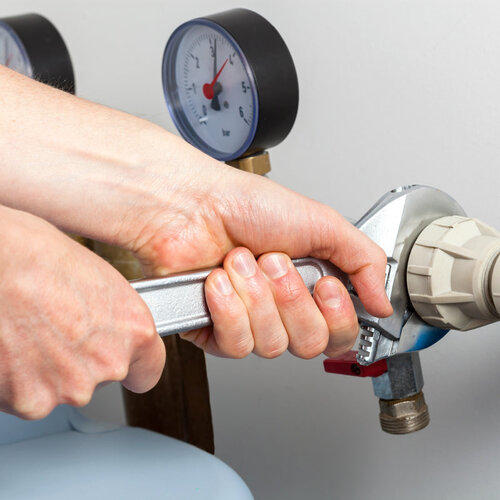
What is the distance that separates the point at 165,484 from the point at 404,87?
45 centimetres

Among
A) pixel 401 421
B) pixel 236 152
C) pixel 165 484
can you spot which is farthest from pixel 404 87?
pixel 165 484

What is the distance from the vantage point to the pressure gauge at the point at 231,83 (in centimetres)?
76

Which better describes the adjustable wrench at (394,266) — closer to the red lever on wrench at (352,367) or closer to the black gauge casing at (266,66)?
the red lever on wrench at (352,367)

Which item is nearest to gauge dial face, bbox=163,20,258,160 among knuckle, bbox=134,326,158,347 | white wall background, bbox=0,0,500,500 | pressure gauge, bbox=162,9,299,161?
pressure gauge, bbox=162,9,299,161

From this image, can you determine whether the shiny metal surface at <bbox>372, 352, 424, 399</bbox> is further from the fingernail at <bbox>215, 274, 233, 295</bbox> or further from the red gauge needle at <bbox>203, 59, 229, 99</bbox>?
the red gauge needle at <bbox>203, 59, 229, 99</bbox>

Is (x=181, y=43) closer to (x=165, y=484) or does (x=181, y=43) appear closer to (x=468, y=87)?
(x=468, y=87)

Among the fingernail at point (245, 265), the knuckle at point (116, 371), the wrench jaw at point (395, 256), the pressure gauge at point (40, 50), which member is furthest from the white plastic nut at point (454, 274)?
the pressure gauge at point (40, 50)

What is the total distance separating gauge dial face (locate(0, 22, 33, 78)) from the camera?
99 centimetres

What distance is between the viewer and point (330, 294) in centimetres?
58

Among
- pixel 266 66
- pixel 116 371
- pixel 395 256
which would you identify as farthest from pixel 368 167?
pixel 116 371

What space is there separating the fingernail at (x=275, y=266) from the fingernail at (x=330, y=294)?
0.12 ft

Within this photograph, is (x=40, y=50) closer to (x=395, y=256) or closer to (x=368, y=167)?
(x=368, y=167)

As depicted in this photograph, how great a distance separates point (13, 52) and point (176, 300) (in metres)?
0.67

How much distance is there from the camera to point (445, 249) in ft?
1.84
